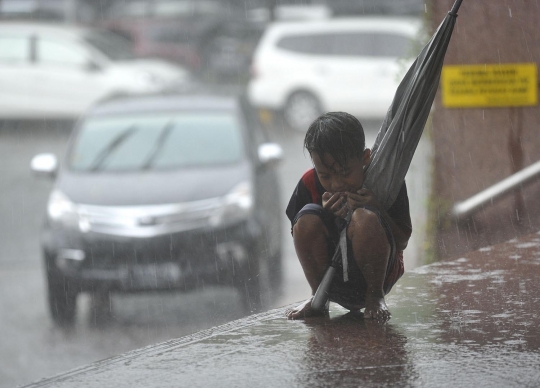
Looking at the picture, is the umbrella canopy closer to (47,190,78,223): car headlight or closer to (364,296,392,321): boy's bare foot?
(364,296,392,321): boy's bare foot

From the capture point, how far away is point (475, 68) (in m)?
6.67

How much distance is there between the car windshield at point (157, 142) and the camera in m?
8.28

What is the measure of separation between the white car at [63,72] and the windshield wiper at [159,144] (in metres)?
8.13

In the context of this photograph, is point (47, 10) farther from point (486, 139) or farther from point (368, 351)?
point (368, 351)

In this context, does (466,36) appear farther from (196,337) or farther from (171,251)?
(196,337)

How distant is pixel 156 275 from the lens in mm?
7371

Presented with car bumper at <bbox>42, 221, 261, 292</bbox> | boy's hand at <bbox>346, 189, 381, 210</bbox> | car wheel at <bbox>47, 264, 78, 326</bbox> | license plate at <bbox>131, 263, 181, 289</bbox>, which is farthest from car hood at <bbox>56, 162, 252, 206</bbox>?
boy's hand at <bbox>346, 189, 381, 210</bbox>

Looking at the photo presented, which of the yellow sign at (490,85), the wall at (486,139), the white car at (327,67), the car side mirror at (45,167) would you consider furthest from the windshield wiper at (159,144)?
the white car at (327,67)

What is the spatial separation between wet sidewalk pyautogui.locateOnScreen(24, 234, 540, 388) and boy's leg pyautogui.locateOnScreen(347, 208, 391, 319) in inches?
9.0

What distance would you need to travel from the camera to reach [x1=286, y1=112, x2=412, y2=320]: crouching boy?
10.5 feet

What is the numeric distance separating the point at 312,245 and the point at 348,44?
15.0m

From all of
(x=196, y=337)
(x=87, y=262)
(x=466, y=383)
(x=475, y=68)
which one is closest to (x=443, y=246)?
(x=475, y=68)

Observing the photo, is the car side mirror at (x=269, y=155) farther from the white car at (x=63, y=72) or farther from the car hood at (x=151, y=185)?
the white car at (x=63, y=72)

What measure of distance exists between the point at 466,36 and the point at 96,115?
154 inches
